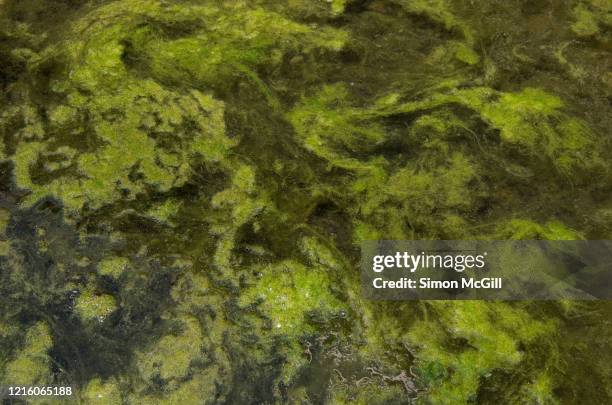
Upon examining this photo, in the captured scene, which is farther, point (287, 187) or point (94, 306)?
point (287, 187)

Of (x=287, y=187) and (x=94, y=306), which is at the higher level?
(x=287, y=187)

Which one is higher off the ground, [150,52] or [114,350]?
[150,52]

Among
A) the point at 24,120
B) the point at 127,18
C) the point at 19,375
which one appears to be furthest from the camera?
the point at 127,18

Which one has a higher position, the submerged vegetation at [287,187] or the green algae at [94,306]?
the submerged vegetation at [287,187]

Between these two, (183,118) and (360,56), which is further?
(360,56)

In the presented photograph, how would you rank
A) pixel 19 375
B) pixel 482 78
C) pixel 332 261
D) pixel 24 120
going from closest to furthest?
pixel 19 375 → pixel 332 261 → pixel 24 120 → pixel 482 78

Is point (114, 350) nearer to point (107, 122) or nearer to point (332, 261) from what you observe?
point (332, 261)

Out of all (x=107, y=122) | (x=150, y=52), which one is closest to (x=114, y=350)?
(x=107, y=122)

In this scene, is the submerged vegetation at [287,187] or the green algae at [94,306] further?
the green algae at [94,306]
